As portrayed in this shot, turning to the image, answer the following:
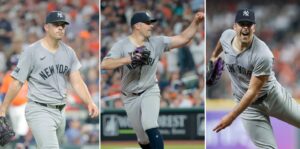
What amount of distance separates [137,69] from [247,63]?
2080 mm

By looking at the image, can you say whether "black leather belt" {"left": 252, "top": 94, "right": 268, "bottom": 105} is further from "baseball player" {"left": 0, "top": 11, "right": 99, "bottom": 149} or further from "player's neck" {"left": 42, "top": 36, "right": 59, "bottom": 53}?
"player's neck" {"left": 42, "top": 36, "right": 59, "bottom": 53}

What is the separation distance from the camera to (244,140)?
13.0 metres

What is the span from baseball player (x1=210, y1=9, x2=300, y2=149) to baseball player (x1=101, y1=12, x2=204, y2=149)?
4.53ft

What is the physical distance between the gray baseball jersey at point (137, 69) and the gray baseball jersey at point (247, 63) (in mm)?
1362

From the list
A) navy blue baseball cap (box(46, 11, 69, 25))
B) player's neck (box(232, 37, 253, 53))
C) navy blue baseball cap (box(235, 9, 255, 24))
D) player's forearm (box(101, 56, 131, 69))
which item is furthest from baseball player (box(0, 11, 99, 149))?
navy blue baseball cap (box(235, 9, 255, 24))

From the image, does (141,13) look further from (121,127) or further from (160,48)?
(121,127)

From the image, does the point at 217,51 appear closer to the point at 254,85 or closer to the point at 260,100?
the point at 260,100

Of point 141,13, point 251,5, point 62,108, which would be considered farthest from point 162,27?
point 62,108

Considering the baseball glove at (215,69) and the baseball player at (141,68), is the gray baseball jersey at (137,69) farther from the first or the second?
the baseball glove at (215,69)

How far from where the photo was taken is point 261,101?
7.41 m

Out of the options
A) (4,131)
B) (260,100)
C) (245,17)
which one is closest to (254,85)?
(260,100)

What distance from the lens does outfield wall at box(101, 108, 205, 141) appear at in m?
14.4

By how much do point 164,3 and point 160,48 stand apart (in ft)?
24.5

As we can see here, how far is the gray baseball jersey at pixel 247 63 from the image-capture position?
7.02m
